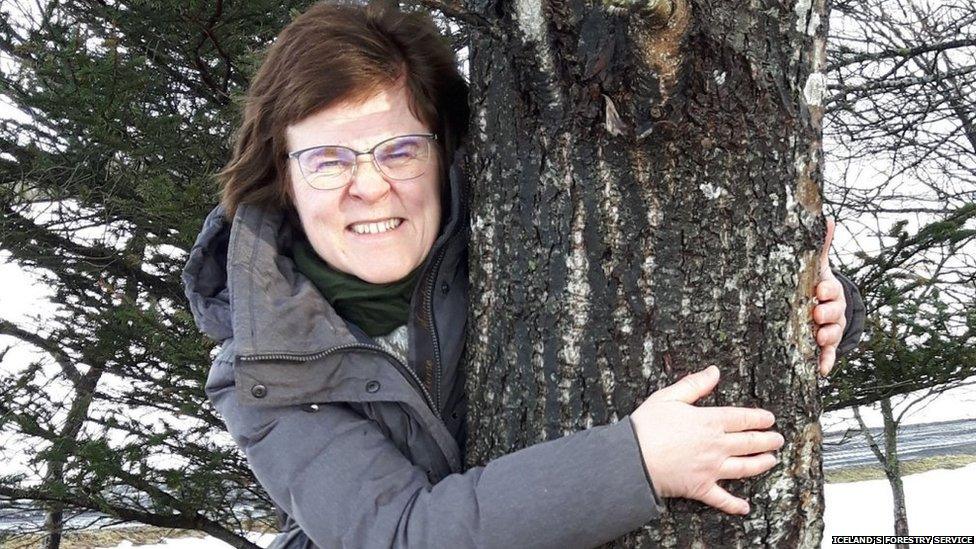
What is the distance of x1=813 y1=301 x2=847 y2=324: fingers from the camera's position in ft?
5.27

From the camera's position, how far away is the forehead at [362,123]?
1.74m

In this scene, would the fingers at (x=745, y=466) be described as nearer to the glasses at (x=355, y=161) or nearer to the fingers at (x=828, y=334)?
the fingers at (x=828, y=334)

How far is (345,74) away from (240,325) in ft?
1.80

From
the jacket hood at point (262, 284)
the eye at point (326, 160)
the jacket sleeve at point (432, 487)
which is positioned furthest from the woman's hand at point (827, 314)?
the eye at point (326, 160)

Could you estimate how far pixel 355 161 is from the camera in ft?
5.65

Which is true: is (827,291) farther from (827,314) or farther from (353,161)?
(353,161)

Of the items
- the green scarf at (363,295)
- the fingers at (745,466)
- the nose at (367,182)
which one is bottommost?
the fingers at (745,466)

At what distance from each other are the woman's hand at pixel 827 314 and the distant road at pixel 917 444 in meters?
10.7

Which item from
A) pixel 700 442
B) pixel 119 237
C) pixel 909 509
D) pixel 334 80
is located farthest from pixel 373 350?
pixel 909 509

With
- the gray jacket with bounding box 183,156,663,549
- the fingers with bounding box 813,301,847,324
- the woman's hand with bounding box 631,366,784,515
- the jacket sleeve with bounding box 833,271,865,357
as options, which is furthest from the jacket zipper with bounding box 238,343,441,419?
the jacket sleeve with bounding box 833,271,865,357

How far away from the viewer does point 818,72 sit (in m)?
1.48

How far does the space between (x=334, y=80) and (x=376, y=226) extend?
0.31m

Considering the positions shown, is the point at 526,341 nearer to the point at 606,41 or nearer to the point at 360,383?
the point at 360,383

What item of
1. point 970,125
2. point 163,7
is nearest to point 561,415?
point 163,7
